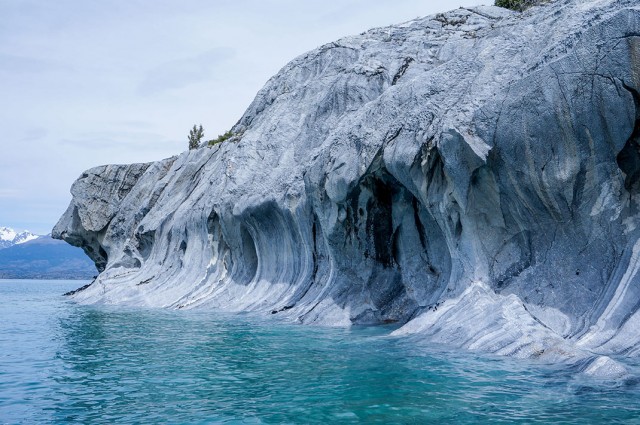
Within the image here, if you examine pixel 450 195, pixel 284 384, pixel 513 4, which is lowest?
pixel 284 384

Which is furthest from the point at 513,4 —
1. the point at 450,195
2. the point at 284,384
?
the point at 284,384

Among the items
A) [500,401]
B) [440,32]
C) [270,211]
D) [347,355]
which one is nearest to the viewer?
[500,401]

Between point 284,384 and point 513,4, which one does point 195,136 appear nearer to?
point 513,4

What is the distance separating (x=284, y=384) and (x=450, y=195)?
371 inches

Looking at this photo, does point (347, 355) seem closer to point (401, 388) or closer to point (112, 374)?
point (401, 388)

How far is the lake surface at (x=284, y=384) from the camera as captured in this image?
30.8 feet

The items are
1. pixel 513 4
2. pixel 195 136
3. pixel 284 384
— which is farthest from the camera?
pixel 195 136

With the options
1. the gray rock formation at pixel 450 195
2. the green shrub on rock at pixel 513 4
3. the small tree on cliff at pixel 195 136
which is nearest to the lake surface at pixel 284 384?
the gray rock formation at pixel 450 195

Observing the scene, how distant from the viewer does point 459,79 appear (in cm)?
2033

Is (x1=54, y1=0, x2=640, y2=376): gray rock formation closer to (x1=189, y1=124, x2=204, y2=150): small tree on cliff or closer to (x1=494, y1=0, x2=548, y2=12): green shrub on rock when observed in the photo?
(x1=494, y1=0, x2=548, y2=12): green shrub on rock

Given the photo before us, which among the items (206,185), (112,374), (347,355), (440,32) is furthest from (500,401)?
(206,185)

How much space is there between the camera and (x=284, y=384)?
11680 mm

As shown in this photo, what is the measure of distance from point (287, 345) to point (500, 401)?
26.0 ft

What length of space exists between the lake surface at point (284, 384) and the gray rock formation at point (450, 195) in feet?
5.52
